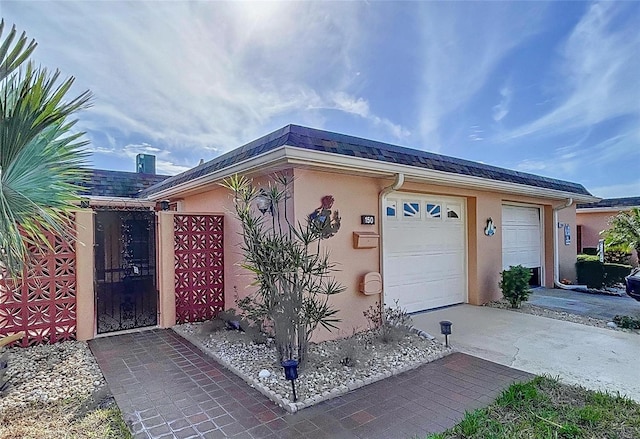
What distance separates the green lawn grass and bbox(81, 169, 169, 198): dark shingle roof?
39.6 ft

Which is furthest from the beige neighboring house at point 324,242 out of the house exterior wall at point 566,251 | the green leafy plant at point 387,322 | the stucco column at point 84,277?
the house exterior wall at point 566,251

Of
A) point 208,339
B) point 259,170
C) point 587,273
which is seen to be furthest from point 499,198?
point 208,339

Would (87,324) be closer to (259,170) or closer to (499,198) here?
(259,170)

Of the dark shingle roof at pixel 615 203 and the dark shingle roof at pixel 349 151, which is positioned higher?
the dark shingle roof at pixel 349 151

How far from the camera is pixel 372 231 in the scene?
6.90m

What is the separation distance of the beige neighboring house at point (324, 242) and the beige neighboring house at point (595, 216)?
797cm

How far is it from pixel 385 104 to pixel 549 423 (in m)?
10.7

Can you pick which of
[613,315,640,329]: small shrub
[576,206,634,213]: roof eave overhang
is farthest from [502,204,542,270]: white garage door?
[576,206,634,213]: roof eave overhang

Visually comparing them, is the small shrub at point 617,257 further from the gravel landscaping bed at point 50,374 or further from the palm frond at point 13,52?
the palm frond at point 13,52

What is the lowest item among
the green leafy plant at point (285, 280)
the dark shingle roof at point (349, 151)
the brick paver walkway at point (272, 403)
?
the brick paver walkway at point (272, 403)

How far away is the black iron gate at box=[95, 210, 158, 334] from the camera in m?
7.61

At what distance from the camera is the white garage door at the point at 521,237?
35.9ft

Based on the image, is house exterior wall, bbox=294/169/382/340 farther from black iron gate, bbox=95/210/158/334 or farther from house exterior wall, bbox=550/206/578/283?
house exterior wall, bbox=550/206/578/283

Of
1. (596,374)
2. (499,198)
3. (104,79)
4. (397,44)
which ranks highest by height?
(397,44)
